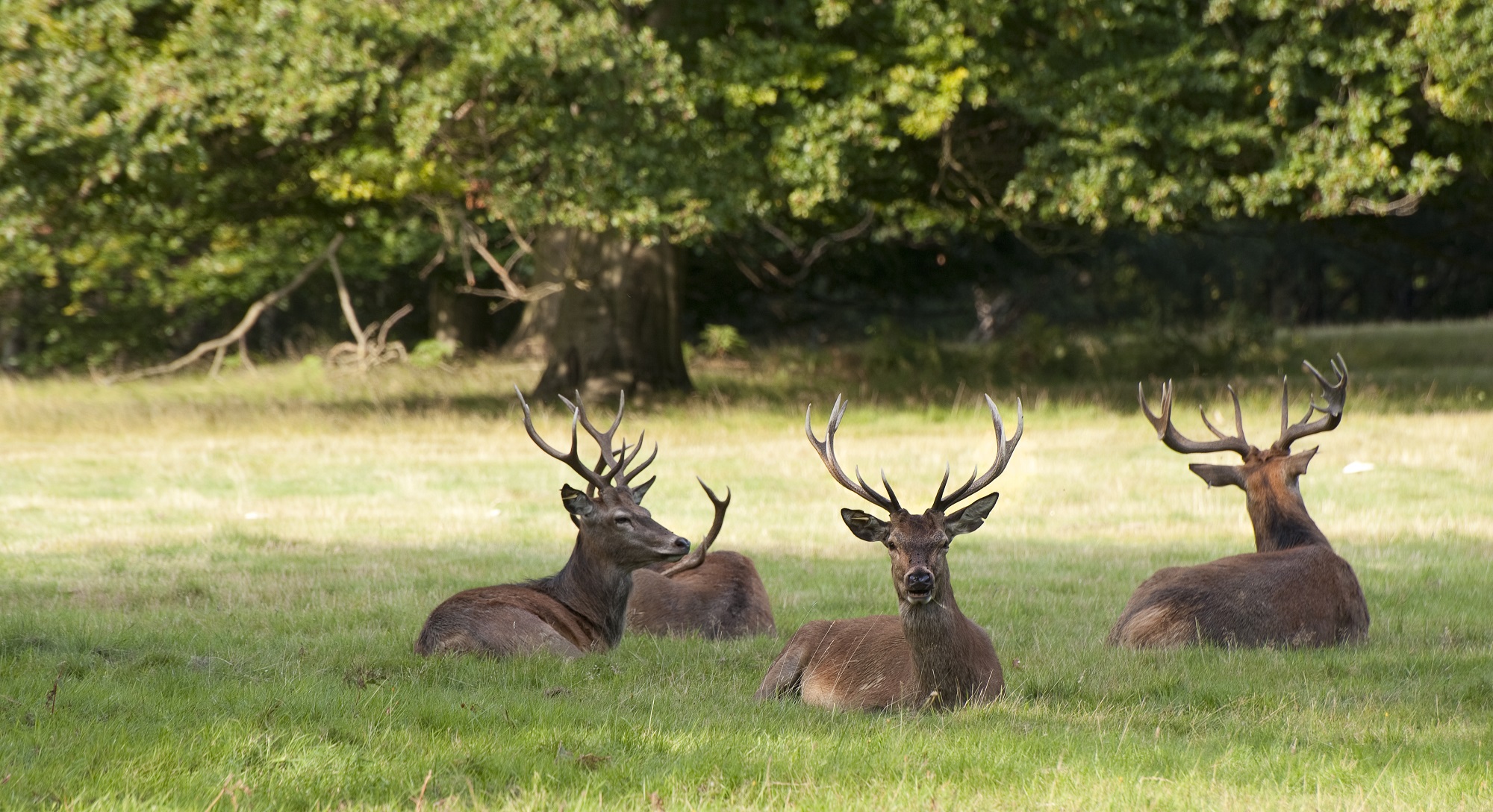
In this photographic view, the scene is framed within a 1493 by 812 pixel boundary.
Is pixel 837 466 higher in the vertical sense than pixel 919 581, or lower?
higher

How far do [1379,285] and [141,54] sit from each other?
40789 mm

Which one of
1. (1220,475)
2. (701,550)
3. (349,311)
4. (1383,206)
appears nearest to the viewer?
(701,550)

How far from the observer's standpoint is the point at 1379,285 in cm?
4938

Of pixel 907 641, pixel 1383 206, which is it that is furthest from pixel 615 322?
pixel 907 641

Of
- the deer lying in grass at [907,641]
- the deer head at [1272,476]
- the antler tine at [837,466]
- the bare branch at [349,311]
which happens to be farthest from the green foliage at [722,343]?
the deer lying in grass at [907,641]

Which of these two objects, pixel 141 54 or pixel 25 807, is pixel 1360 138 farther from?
pixel 25 807

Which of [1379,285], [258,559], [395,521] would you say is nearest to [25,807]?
[258,559]

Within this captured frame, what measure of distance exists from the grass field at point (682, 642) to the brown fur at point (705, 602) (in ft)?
0.78

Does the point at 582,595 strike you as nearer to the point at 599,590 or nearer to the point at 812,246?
the point at 599,590

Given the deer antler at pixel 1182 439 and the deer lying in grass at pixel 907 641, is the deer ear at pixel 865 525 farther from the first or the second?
the deer antler at pixel 1182 439

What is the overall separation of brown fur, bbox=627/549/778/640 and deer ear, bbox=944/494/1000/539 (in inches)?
76.6

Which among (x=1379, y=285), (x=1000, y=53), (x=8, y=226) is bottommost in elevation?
(x=1379, y=285)

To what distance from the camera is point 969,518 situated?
6191 millimetres

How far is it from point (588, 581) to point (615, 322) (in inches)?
537
